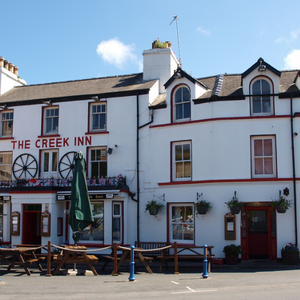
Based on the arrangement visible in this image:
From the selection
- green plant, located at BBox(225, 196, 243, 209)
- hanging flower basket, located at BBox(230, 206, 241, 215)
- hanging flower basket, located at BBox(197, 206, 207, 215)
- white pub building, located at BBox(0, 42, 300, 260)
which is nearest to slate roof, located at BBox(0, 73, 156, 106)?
white pub building, located at BBox(0, 42, 300, 260)

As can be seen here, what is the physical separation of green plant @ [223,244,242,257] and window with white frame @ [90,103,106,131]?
875 cm

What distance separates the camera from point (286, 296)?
30.5ft

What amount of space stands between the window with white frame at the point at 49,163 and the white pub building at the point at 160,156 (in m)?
0.05

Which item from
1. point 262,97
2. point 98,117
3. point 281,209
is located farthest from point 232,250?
point 98,117

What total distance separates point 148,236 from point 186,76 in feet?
25.8

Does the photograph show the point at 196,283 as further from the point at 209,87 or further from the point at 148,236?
the point at 209,87

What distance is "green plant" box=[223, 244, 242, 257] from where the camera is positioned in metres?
16.0

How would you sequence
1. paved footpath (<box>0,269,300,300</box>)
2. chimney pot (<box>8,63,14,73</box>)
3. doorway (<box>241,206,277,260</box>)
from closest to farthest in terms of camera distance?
paved footpath (<box>0,269,300,300</box>) → doorway (<box>241,206,277,260</box>) → chimney pot (<box>8,63,14,73</box>)

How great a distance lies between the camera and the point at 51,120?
21297 millimetres

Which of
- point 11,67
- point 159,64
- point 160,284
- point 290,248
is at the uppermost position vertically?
point 11,67

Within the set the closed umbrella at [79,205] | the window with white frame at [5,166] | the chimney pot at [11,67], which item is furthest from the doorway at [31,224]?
the chimney pot at [11,67]

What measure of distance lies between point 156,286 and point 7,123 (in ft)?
48.1

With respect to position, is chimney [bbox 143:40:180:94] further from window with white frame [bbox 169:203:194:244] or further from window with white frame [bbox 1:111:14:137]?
window with white frame [bbox 1:111:14:137]

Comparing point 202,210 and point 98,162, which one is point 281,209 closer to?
point 202,210
